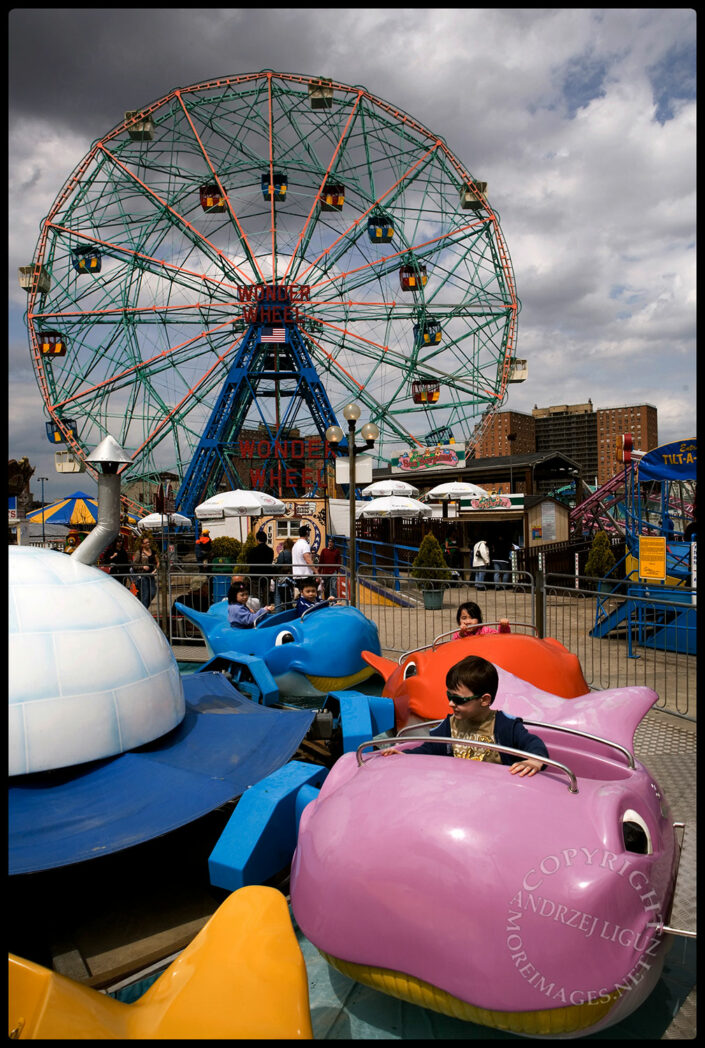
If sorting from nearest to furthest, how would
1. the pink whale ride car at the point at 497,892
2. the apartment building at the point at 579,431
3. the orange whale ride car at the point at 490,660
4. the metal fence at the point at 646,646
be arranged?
the pink whale ride car at the point at 497,892 < the orange whale ride car at the point at 490,660 < the metal fence at the point at 646,646 < the apartment building at the point at 579,431

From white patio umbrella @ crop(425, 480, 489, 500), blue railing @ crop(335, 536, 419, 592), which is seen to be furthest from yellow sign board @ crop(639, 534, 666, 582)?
white patio umbrella @ crop(425, 480, 489, 500)

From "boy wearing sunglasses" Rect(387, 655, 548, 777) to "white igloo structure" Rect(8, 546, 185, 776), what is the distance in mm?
1635

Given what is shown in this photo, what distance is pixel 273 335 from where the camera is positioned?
24.8 m

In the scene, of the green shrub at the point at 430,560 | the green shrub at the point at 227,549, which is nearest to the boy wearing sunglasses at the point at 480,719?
the green shrub at the point at 430,560

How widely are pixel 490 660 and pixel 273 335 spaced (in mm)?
21946

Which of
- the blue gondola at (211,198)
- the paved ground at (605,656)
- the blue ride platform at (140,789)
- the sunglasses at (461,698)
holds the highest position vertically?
the blue gondola at (211,198)

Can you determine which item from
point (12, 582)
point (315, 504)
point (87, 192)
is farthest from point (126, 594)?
point (87, 192)

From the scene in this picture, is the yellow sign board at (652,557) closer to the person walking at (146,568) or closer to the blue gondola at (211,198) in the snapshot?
the person walking at (146,568)

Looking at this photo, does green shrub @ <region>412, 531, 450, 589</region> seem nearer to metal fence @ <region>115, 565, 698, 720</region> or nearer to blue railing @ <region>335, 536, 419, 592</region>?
metal fence @ <region>115, 565, 698, 720</region>

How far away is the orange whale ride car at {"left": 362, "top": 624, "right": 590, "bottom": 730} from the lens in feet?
15.3

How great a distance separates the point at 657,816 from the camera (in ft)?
7.90

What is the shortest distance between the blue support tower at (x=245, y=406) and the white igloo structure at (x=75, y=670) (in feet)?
68.9

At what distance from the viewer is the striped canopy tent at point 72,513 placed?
1764cm

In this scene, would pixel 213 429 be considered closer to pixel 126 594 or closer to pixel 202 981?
pixel 126 594
